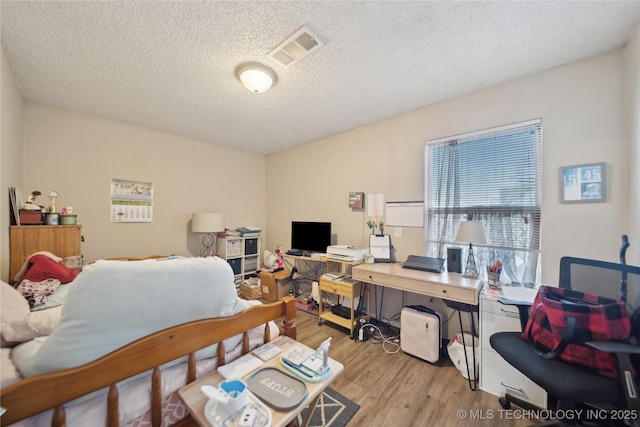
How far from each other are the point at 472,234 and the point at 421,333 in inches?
38.7

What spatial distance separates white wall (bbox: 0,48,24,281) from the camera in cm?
165

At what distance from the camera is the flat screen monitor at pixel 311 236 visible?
311 centimetres

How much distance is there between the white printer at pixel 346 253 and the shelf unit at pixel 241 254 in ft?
5.22

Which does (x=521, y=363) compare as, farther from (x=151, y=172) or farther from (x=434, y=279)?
(x=151, y=172)

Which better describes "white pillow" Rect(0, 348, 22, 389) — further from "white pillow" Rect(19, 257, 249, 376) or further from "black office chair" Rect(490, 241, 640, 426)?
"black office chair" Rect(490, 241, 640, 426)

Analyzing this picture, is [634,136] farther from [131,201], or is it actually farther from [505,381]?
[131,201]

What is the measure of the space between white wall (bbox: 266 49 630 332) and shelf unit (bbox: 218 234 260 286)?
4.51 feet

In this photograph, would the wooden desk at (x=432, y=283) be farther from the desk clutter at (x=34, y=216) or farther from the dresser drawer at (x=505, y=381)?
the desk clutter at (x=34, y=216)

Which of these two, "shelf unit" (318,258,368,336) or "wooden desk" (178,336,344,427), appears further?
"shelf unit" (318,258,368,336)

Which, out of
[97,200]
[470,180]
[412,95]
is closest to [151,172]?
[97,200]

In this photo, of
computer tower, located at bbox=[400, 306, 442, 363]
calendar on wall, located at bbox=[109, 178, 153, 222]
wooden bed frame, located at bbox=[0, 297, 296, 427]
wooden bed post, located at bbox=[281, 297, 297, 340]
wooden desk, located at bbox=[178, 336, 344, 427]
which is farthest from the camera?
calendar on wall, located at bbox=[109, 178, 153, 222]

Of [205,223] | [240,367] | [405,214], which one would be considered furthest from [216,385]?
[205,223]

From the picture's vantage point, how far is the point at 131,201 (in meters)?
2.92

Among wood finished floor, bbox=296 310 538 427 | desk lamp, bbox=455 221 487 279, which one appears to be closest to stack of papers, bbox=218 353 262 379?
wood finished floor, bbox=296 310 538 427
